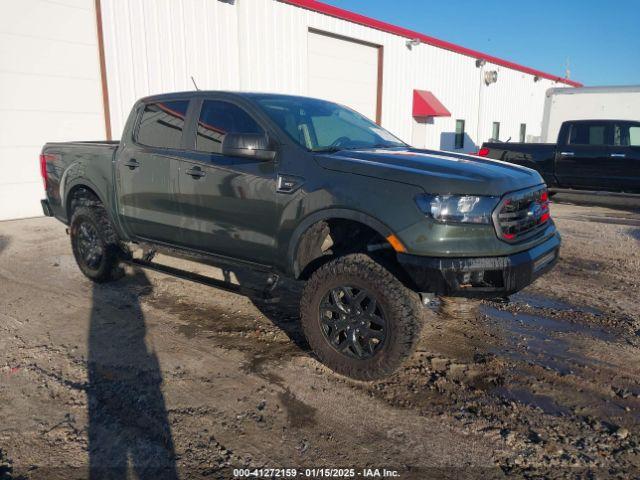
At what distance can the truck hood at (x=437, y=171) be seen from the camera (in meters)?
3.02

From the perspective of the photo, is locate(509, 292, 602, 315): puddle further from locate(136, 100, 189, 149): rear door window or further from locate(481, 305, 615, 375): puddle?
locate(136, 100, 189, 149): rear door window

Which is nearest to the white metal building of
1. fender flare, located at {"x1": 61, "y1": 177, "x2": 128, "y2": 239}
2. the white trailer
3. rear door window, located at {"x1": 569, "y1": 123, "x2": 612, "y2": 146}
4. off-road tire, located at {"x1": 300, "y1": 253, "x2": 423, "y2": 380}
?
A: the white trailer

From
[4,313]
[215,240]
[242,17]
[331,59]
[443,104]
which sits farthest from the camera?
[443,104]

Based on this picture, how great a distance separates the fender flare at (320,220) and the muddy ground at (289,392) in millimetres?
747

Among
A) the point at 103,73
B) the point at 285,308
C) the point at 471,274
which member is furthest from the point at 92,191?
the point at 103,73

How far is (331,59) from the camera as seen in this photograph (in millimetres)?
14844

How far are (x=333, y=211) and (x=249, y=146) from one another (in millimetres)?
779

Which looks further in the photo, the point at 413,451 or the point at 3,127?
the point at 3,127

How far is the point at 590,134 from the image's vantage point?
1040 cm

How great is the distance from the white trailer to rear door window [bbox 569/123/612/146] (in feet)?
15.4

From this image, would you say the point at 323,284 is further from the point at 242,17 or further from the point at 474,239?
the point at 242,17

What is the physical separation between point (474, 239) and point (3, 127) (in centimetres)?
947

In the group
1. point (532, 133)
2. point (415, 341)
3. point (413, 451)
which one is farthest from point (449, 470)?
point (532, 133)

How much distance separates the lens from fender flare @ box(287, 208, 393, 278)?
3.15m
